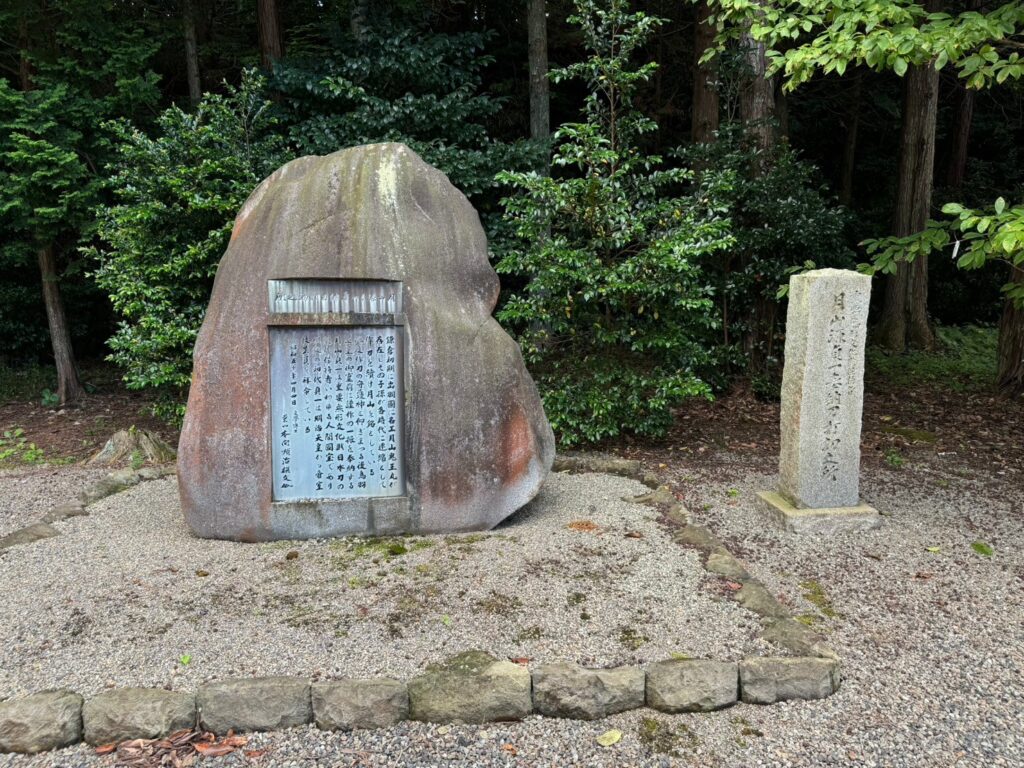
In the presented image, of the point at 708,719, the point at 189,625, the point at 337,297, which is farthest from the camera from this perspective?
the point at 337,297

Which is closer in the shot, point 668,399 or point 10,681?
point 10,681

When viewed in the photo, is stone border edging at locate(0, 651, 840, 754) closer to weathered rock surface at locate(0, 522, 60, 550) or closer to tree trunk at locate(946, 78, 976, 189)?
weathered rock surface at locate(0, 522, 60, 550)

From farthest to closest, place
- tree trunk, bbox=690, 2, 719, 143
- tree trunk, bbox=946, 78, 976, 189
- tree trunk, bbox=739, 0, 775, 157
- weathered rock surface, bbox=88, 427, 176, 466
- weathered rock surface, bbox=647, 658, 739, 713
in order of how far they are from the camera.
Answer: tree trunk, bbox=946, 78, 976, 189
tree trunk, bbox=690, 2, 719, 143
tree trunk, bbox=739, 0, 775, 157
weathered rock surface, bbox=88, 427, 176, 466
weathered rock surface, bbox=647, 658, 739, 713

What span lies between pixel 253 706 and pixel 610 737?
1.43 meters

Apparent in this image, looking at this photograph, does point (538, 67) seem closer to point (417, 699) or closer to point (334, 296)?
point (334, 296)

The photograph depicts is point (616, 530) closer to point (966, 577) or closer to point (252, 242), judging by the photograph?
point (966, 577)

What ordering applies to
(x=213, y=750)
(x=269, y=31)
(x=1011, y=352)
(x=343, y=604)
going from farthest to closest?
(x=269, y=31) < (x=1011, y=352) < (x=343, y=604) < (x=213, y=750)

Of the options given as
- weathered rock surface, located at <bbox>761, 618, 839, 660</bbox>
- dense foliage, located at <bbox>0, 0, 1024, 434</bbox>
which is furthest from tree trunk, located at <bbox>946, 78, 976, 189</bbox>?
weathered rock surface, located at <bbox>761, 618, 839, 660</bbox>

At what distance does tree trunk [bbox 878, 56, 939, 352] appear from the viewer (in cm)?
1121

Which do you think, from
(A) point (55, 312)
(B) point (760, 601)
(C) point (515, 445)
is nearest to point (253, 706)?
(C) point (515, 445)

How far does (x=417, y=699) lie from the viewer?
297cm

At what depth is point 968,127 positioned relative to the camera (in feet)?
46.3

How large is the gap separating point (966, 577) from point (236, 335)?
465 centimetres

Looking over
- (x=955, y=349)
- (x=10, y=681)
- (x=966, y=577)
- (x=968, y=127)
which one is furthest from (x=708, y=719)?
(x=968, y=127)
